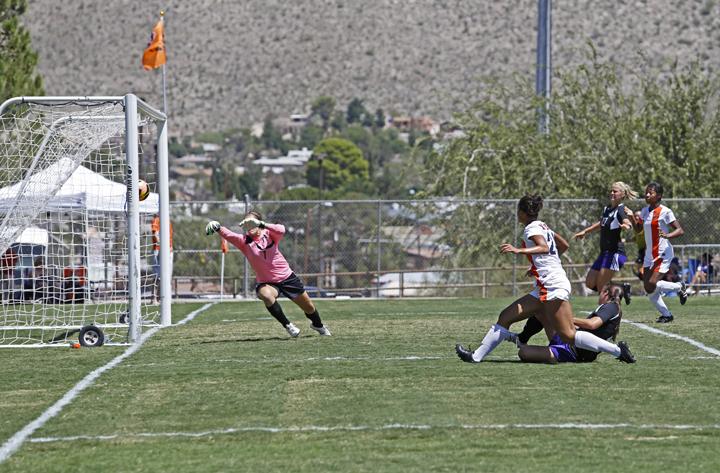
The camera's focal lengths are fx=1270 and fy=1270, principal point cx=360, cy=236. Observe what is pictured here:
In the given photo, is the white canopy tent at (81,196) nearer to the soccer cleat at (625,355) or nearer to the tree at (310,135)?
the soccer cleat at (625,355)

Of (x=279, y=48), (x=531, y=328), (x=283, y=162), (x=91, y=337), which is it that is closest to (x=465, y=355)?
(x=531, y=328)

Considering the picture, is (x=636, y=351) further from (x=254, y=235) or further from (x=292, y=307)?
(x=292, y=307)

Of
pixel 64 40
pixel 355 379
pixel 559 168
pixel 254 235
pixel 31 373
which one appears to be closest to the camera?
pixel 355 379

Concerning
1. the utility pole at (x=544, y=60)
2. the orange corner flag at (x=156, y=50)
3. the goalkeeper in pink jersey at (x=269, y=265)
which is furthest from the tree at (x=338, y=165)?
the goalkeeper in pink jersey at (x=269, y=265)

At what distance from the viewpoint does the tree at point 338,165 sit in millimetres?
138500

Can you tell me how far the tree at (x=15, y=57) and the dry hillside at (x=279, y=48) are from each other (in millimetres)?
69218

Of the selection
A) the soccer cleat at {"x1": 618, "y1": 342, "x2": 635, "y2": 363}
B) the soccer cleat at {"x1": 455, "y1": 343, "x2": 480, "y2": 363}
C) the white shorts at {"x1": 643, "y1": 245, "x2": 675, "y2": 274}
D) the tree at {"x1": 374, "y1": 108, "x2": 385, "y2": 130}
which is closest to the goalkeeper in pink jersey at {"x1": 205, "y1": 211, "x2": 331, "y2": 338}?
the soccer cleat at {"x1": 455, "y1": 343, "x2": 480, "y2": 363}

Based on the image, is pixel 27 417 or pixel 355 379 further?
pixel 355 379

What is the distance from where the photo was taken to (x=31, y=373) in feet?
38.5

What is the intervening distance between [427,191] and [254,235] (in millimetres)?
21776

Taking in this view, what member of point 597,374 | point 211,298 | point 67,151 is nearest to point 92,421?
point 597,374

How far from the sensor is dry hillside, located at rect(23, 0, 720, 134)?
350 feet

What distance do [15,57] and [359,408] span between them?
27364 millimetres

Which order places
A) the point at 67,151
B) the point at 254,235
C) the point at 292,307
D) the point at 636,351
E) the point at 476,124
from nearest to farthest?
the point at 636,351 → the point at 254,235 → the point at 67,151 → the point at 292,307 → the point at 476,124
